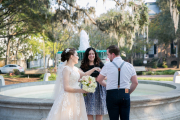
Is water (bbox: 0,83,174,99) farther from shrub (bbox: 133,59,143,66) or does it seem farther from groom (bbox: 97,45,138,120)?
shrub (bbox: 133,59,143,66)

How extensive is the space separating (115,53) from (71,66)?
3.14ft

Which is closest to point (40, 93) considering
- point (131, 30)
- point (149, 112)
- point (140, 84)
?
point (140, 84)

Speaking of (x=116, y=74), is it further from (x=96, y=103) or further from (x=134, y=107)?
(x=134, y=107)

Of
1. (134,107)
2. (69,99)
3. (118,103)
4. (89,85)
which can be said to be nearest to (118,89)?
(118,103)

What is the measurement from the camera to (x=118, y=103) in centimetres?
307

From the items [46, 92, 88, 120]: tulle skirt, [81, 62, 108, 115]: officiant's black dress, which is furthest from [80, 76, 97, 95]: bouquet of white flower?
[81, 62, 108, 115]: officiant's black dress

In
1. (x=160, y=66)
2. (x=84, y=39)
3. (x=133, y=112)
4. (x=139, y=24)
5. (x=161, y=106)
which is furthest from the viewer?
(x=160, y=66)

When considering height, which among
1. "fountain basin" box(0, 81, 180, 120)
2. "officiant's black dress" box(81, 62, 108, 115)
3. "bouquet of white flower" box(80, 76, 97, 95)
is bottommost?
"fountain basin" box(0, 81, 180, 120)

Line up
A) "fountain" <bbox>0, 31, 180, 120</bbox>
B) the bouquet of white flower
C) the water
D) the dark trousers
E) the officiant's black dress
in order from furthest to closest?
the water → "fountain" <bbox>0, 31, 180, 120</bbox> → the officiant's black dress → the bouquet of white flower → the dark trousers

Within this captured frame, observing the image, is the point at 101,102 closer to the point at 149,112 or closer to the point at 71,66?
the point at 71,66

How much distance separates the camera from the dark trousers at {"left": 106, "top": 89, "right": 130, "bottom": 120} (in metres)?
3.06

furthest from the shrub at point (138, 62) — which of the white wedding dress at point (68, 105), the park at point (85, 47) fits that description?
the white wedding dress at point (68, 105)

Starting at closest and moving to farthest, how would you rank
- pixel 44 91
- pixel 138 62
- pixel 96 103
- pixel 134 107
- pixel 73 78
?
pixel 73 78, pixel 96 103, pixel 134 107, pixel 44 91, pixel 138 62

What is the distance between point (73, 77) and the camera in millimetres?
3615
